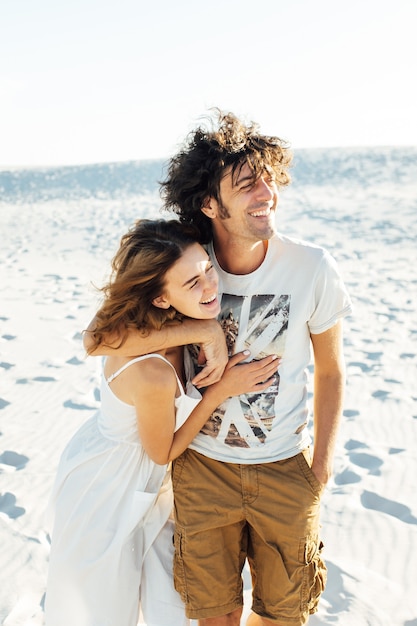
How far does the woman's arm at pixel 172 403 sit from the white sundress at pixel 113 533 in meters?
0.05

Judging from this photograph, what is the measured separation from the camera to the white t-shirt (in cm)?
235

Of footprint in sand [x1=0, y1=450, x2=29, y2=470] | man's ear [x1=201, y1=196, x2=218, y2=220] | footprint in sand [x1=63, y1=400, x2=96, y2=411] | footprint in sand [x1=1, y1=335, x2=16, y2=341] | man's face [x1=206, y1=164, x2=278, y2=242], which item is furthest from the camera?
footprint in sand [x1=1, y1=335, x2=16, y2=341]

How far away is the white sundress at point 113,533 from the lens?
225 cm

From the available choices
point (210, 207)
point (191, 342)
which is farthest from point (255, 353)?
point (210, 207)

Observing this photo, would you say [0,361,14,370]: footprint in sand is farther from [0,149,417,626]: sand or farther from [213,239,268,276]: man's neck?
[213,239,268,276]: man's neck

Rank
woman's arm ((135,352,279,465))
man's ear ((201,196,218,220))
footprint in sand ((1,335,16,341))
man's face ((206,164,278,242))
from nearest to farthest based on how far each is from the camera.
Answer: woman's arm ((135,352,279,465)) → man's face ((206,164,278,242)) → man's ear ((201,196,218,220)) → footprint in sand ((1,335,16,341))

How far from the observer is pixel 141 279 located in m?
2.31

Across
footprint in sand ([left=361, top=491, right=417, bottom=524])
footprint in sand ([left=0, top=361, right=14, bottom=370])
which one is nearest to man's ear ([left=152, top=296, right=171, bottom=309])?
footprint in sand ([left=361, top=491, right=417, bottom=524])

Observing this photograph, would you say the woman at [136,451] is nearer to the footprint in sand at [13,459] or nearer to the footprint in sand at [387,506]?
the footprint in sand at [387,506]

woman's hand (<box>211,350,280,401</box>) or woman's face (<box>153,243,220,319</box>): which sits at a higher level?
woman's face (<box>153,243,220,319</box>)

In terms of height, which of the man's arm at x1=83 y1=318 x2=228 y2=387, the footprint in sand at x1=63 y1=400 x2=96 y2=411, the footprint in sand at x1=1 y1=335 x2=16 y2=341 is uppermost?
the man's arm at x1=83 y1=318 x2=228 y2=387

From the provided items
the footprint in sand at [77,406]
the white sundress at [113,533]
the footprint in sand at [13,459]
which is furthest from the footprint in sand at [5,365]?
the white sundress at [113,533]

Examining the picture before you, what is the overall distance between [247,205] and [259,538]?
4.04 feet

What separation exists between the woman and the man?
2.9 inches
